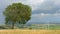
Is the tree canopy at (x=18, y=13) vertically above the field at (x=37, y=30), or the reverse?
the tree canopy at (x=18, y=13)

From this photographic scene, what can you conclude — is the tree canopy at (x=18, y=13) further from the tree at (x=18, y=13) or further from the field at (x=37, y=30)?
the field at (x=37, y=30)

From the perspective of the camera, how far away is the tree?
7.92 ft

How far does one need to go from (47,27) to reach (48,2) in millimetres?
501

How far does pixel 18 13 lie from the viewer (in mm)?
2420

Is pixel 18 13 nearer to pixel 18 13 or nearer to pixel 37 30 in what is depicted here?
pixel 18 13

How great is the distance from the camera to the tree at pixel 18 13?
7.92 ft

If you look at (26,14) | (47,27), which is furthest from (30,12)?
(47,27)

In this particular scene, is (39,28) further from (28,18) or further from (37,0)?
(37,0)

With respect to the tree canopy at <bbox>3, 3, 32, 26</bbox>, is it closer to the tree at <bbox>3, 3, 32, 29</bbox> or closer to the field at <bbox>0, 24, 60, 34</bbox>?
the tree at <bbox>3, 3, 32, 29</bbox>

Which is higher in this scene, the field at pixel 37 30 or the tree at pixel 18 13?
the tree at pixel 18 13

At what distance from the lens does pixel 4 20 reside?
8.00ft

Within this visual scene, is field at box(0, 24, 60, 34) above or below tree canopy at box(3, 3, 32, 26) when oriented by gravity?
below

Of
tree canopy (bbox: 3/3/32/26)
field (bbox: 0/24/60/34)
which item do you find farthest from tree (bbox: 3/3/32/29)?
field (bbox: 0/24/60/34)

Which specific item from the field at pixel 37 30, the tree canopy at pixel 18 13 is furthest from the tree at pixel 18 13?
the field at pixel 37 30
